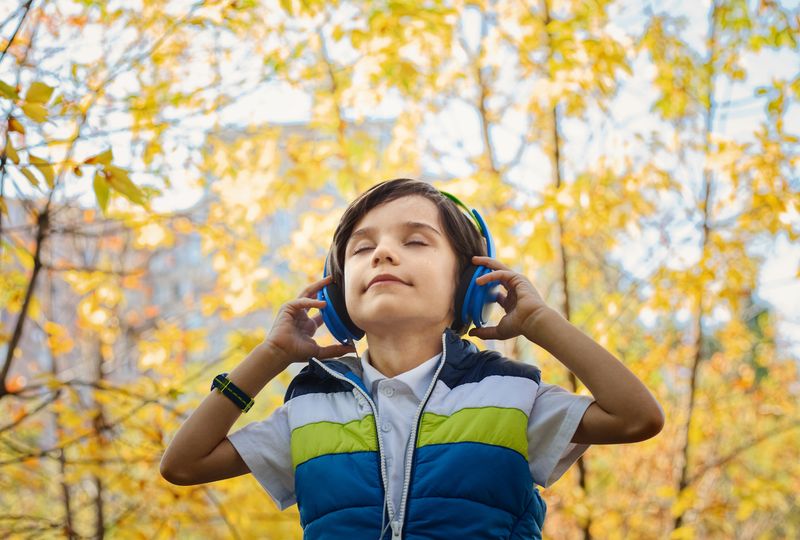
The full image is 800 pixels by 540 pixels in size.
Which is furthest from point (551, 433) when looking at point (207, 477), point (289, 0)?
point (289, 0)

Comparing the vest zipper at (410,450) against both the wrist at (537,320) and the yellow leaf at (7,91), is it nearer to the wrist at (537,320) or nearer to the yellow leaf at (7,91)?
the wrist at (537,320)

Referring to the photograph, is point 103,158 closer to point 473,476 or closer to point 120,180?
point 120,180

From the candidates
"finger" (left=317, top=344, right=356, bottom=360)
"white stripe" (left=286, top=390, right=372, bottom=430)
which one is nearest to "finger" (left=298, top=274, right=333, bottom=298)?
"finger" (left=317, top=344, right=356, bottom=360)

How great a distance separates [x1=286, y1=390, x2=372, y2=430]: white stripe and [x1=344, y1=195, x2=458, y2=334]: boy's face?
14 cm

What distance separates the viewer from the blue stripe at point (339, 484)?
109cm

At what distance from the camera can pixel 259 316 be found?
550 inches

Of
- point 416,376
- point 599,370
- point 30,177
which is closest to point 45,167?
point 30,177

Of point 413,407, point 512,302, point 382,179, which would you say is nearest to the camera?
point 413,407

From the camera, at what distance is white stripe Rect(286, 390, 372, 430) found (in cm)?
119

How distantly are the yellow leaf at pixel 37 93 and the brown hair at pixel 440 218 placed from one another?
2.20 ft

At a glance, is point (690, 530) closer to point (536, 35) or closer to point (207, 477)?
point (536, 35)

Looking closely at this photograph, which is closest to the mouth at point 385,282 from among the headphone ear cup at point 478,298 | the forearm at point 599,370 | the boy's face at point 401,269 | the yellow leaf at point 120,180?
the boy's face at point 401,269

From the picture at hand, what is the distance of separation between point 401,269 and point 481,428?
1.03 feet

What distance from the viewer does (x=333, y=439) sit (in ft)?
3.79
